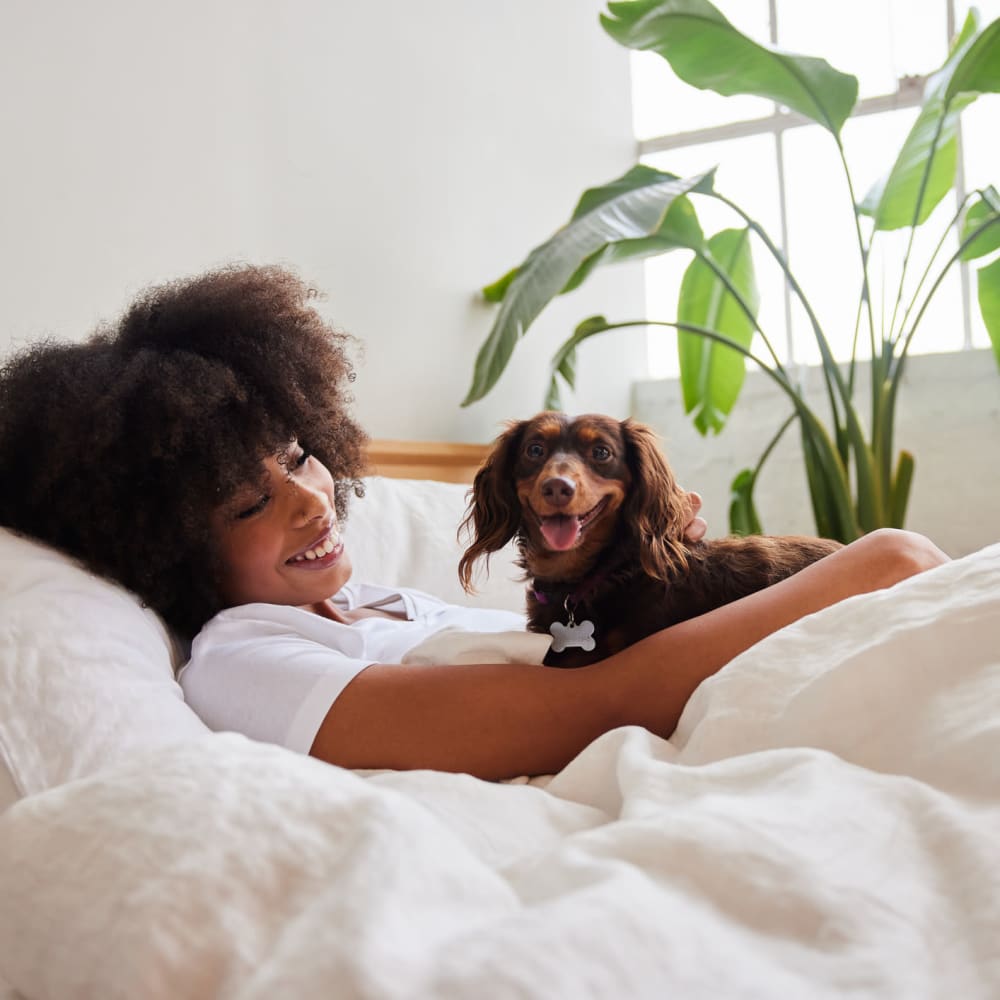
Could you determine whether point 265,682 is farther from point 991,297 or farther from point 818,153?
point 818,153

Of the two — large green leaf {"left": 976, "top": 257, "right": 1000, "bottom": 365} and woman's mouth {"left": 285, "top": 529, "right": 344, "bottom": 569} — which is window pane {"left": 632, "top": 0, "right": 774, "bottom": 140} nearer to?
large green leaf {"left": 976, "top": 257, "right": 1000, "bottom": 365}

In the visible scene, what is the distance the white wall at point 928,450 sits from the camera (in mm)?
3490

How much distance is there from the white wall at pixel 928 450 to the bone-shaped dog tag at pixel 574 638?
2.57 m

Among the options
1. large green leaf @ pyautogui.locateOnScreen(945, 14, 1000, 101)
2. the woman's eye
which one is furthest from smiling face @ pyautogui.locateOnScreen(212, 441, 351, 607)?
large green leaf @ pyautogui.locateOnScreen(945, 14, 1000, 101)

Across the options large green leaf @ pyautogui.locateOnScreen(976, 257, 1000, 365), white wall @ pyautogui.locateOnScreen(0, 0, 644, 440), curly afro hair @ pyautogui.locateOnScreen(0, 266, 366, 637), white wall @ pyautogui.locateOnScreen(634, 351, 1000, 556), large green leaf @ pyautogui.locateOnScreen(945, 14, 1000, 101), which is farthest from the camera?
white wall @ pyautogui.locateOnScreen(634, 351, 1000, 556)

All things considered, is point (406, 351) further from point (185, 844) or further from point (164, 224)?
point (185, 844)

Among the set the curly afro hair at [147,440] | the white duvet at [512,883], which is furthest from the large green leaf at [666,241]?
the white duvet at [512,883]

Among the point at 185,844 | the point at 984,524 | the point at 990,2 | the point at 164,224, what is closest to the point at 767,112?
the point at 990,2

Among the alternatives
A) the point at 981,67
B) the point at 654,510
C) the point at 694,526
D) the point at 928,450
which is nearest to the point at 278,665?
the point at 654,510

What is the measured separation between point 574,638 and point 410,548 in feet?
2.65

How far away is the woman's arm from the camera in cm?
111

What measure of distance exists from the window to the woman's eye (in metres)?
2.91

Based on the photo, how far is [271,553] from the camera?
4.73 ft

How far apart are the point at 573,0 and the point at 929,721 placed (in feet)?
12.0
